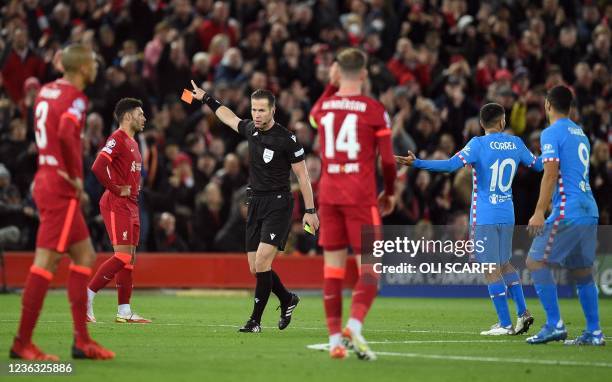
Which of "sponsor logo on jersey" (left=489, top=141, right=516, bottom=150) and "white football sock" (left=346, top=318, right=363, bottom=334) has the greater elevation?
"sponsor logo on jersey" (left=489, top=141, right=516, bottom=150)

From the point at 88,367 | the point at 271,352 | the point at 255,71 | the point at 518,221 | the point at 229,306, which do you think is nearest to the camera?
the point at 88,367

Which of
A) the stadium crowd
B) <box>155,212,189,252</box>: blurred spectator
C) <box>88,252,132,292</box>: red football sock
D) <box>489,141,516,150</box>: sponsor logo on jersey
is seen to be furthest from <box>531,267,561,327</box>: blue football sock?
<box>155,212,189,252</box>: blurred spectator

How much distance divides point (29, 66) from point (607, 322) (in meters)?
13.2

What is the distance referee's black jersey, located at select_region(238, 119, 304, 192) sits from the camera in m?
13.4

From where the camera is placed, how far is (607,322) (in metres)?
15.6

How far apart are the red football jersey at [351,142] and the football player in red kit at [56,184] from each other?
7.11ft

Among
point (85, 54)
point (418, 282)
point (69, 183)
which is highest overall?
point (85, 54)

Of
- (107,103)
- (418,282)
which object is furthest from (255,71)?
(418,282)

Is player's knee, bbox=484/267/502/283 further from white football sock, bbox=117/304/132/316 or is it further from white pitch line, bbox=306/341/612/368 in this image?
white football sock, bbox=117/304/132/316

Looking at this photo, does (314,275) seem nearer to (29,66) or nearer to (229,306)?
(229,306)

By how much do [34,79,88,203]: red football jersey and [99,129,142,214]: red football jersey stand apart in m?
4.87

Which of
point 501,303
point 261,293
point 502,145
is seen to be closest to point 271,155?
point 261,293

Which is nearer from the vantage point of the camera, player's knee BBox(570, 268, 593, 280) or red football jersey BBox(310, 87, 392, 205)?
red football jersey BBox(310, 87, 392, 205)

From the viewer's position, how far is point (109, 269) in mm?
14539
